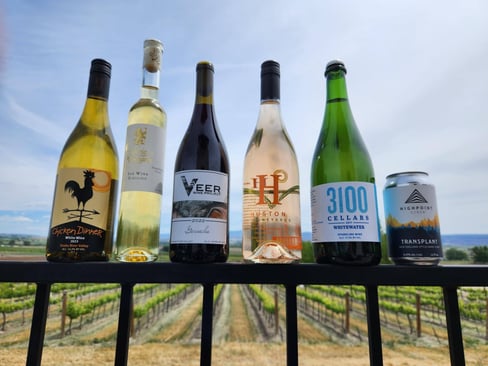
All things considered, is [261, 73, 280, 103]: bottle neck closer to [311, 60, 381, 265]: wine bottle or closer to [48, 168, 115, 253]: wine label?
[311, 60, 381, 265]: wine bottle

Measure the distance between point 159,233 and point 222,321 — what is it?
41.9ft

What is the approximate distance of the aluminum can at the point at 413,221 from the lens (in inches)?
16.2

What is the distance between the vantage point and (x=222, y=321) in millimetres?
11758

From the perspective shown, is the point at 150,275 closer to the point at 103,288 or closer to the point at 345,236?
the point at 345,236

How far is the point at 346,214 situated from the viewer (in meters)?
0.40

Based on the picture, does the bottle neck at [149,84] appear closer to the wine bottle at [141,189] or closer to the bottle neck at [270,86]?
the wine bottle at [141,189]

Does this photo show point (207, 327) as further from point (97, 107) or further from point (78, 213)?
point (97, 107)

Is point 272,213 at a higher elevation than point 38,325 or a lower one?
higher

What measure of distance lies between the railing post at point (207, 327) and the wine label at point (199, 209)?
7 centimetres

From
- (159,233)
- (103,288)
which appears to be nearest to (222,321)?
(103,288)

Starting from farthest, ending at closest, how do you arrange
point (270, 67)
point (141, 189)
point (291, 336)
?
point (270, 67) → point (141, 189) → point (291, 336)

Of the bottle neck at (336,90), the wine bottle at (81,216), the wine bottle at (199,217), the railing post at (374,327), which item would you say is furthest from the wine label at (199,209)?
the bottle neck at (336,90)

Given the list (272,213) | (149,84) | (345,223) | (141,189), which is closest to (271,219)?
(272,213)

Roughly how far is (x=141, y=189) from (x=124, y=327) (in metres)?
0.21
